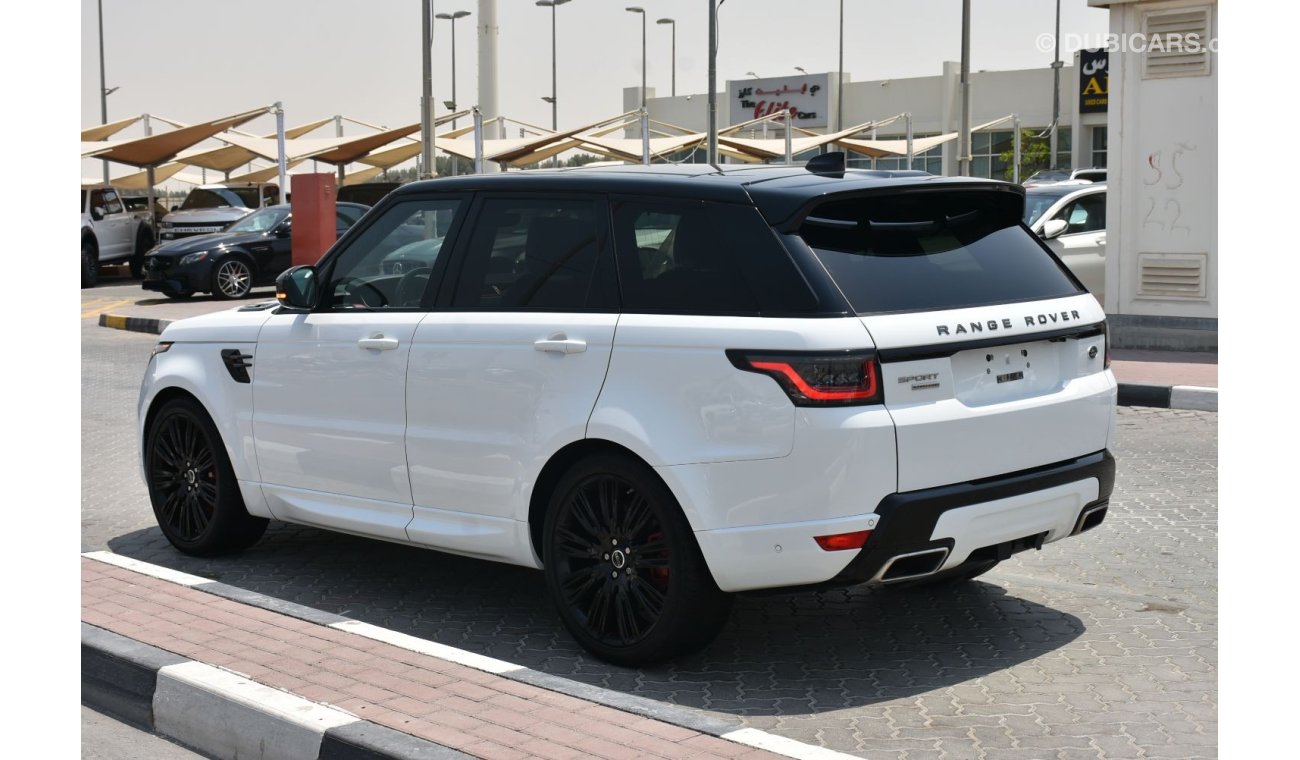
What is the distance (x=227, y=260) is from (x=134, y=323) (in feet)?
12.9

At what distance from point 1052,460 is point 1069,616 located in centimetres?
93

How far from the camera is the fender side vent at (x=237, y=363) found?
6637mm

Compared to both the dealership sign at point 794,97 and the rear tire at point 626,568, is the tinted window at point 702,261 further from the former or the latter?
the dealership sign at point 794,97

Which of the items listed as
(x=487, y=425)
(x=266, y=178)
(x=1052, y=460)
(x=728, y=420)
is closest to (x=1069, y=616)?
(x=1052, y=460)

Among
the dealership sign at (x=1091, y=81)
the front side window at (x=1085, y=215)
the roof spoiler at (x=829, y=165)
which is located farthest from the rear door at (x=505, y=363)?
the dealership sign at (x=1091, y=81)

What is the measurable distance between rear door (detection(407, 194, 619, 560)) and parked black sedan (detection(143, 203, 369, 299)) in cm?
1872

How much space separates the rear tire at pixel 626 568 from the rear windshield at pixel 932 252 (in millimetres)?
923

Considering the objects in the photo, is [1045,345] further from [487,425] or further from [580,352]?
[487,425]

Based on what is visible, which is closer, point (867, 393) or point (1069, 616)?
point (867, 393)

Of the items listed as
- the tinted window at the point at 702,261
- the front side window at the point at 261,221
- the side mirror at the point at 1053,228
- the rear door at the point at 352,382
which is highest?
the front side window at the point at 261,221

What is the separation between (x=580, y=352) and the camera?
5.33m

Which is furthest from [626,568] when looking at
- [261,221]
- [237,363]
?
[261,221]

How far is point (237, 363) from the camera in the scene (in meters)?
6.68

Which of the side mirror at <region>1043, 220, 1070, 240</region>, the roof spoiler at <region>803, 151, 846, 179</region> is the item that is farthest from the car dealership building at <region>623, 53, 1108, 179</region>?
the roof spoiler at <region>803, 151, 846, 179</region>
